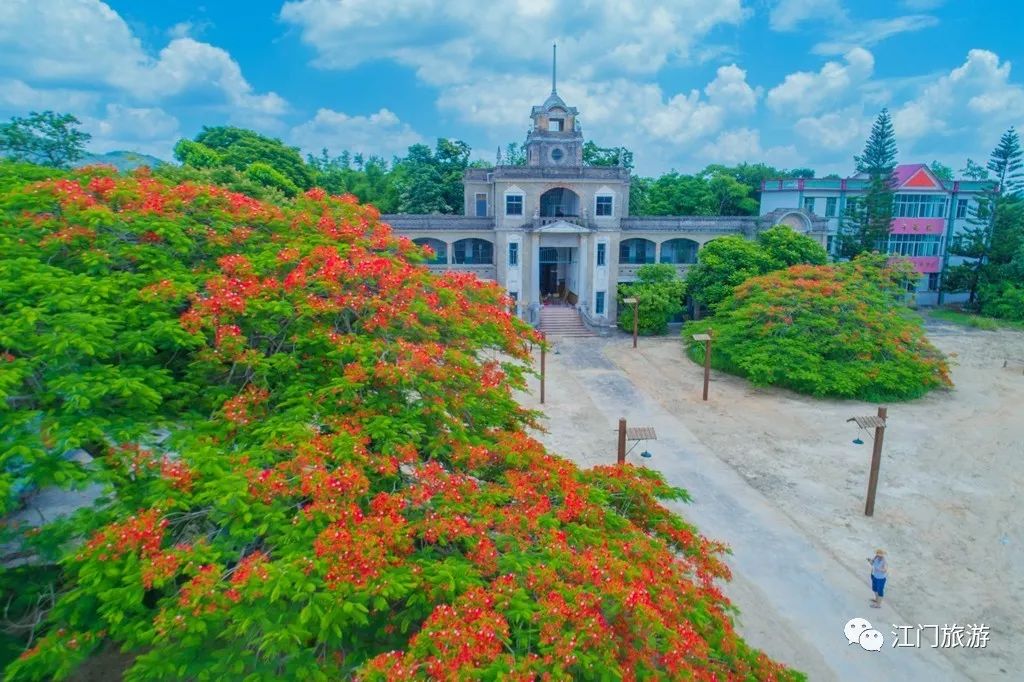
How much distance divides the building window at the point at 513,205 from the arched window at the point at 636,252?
5840 mm

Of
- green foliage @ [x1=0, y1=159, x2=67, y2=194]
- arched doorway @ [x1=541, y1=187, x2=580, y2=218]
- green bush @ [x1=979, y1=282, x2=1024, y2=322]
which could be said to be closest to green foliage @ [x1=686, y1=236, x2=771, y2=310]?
arched doorway @ [x1=541, y1=187, x2=580, y2=218]

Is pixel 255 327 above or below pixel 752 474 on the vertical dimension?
above

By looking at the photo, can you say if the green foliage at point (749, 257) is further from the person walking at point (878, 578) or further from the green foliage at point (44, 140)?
the green foliage at point (44, 140)

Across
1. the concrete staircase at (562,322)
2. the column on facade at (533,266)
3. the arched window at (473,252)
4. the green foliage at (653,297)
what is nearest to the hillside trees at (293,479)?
the concrete staircase at (562,322)

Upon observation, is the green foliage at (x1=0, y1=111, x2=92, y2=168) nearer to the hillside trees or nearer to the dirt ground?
the hillside trees

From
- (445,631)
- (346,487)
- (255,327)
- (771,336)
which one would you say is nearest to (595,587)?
(445,631)

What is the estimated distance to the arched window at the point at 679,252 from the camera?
31.7 m

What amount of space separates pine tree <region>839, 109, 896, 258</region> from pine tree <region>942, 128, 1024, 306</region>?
4.84m

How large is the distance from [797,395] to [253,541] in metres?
19.0

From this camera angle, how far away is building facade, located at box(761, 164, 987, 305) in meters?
35.4

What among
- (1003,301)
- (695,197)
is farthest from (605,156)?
(1003,301)

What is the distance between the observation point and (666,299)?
28.5 m

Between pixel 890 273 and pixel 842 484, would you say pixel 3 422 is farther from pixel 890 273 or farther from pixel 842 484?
pixel 890 273

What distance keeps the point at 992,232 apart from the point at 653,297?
22502mm
